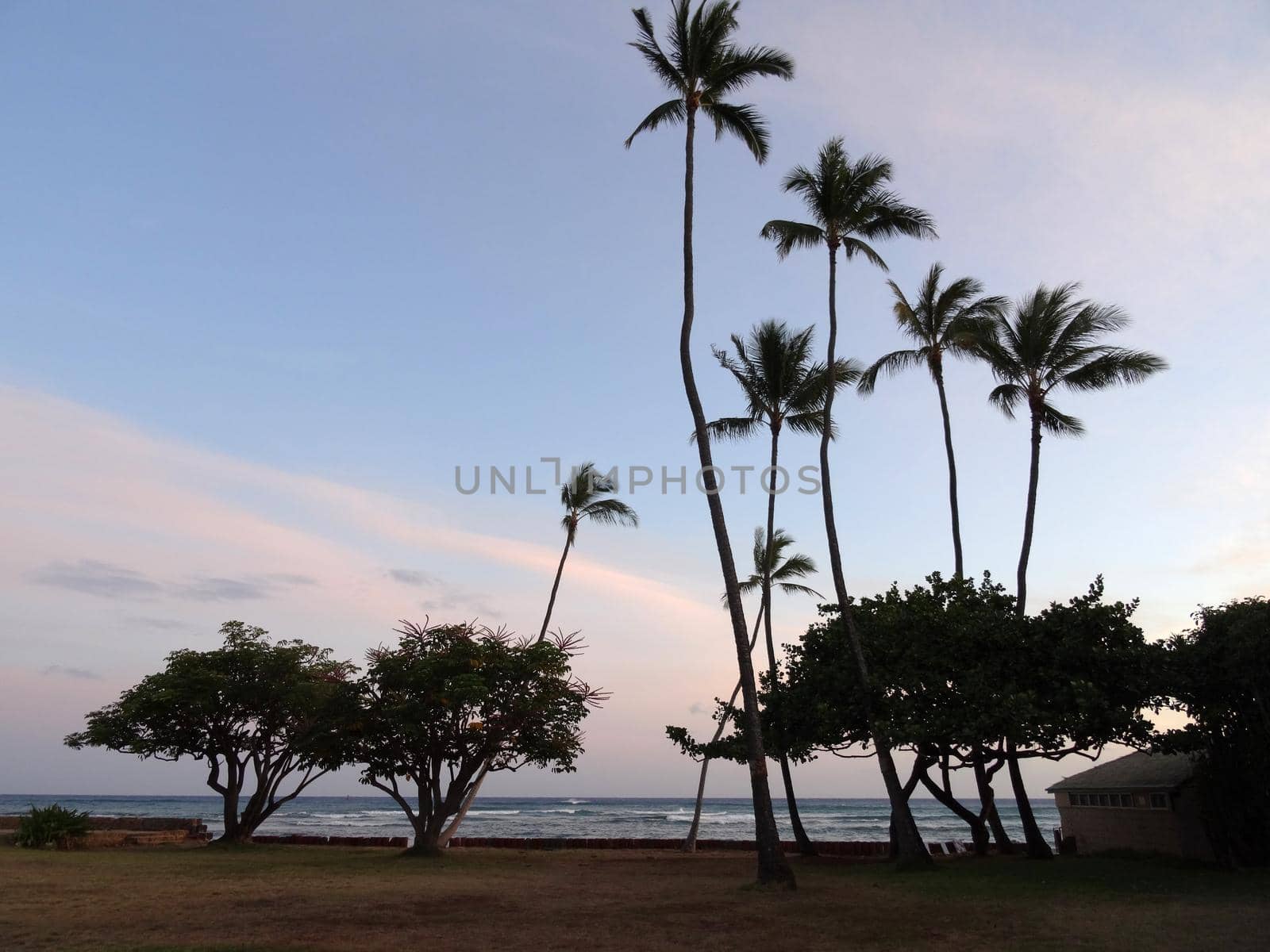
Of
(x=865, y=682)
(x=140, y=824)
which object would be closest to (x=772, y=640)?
(x=865, y=682)

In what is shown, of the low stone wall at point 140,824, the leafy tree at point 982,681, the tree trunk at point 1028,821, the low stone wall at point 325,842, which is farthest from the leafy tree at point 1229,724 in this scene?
the low stone wall at point 140,824

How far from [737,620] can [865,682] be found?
483 centimetres

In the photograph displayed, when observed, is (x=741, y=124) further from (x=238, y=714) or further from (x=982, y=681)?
(x=238, y=714)

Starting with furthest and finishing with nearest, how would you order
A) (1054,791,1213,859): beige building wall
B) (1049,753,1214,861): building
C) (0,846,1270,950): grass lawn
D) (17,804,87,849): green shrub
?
(17,804,87,849): green shrub, (1049,753,1214,861): building, (1054,791,1213,859): beige building wall, (0,846,1270,950): grass lawn

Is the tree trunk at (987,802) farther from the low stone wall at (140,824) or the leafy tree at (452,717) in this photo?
the low stone wall at (140,824)

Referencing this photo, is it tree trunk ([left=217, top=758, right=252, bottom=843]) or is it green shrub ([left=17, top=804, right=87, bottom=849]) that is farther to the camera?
tree trunk ([left=217, top=758, right=252, bottom=843])

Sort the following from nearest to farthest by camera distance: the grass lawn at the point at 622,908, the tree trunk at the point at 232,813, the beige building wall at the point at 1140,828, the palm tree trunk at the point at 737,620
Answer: the grass lawn at the point at 622,908, the palm tree trunk at the point at 737,620, the beige building wall at the point at 1140,828, the tree trunk at the point at 232,813

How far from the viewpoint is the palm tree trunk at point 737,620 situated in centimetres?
1703

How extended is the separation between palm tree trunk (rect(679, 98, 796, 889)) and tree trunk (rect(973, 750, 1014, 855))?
6495 mm

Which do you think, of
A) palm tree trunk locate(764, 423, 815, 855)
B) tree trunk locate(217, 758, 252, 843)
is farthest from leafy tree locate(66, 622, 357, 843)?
palm tree trunk locate(764, 423, 815, 855)

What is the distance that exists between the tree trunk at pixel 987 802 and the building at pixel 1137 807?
2539 millimetres

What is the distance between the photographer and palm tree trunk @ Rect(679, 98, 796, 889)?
1703cm

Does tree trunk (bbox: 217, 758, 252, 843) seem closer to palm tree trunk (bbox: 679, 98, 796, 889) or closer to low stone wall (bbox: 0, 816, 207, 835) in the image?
low stone wall (bbox: 0, 816, 207, 835)

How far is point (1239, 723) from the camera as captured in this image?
63.0 ft
